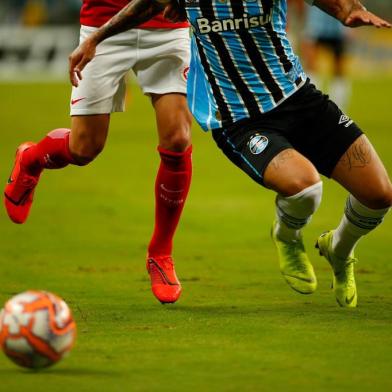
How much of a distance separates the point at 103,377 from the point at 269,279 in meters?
2.86

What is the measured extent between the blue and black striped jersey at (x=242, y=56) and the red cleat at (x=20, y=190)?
1.70 meters

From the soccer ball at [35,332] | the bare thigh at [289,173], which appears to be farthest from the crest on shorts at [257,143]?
the soccer ball at [35,332]

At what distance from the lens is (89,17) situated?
7.06 m

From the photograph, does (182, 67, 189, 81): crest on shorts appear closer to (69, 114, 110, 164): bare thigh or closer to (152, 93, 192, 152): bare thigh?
(152, 93, 192, 152): bare thigh

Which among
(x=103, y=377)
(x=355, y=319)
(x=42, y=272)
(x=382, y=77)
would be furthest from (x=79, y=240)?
(x=382, y=77)

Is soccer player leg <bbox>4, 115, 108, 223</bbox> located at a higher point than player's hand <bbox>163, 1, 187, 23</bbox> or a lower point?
lower

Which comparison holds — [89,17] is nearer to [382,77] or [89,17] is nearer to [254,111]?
[254,111]

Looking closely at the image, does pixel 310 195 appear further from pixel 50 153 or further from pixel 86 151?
pixel 50 153

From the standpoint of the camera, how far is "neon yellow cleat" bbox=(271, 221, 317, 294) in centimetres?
653

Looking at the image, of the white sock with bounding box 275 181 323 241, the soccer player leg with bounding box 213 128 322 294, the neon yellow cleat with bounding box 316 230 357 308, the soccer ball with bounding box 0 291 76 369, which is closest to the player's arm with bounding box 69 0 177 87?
the soccer player leg with bounding box 213 128 322 294

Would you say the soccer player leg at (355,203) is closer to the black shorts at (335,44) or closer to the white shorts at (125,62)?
the white shorts at (125,62)

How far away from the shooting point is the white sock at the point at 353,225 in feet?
20.9

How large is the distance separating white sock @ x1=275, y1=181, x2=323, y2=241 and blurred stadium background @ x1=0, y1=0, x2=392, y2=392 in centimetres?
42

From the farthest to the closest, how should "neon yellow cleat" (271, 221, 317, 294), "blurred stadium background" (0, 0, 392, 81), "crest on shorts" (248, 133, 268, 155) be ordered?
1. "blurred stadium background" (0, 0, 392, 81)
2. "neon yellow cleat" (271, 221, 317, 294)
3. "crest on shorts" (248, 133, 268, 155)
